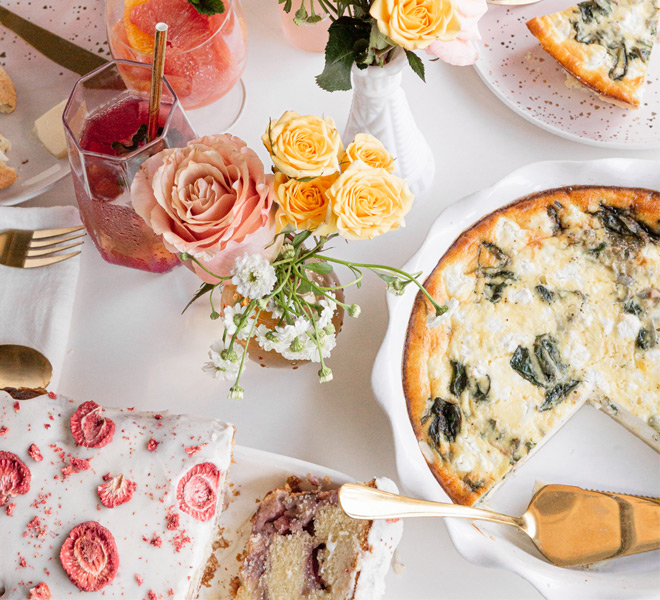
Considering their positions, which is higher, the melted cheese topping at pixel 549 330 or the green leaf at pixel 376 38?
the green leaf at pixel 376 38

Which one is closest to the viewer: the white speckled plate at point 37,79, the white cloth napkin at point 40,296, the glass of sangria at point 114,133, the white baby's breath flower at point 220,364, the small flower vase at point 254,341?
the white baby's breath flower at point 220,364

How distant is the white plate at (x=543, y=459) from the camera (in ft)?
4.12

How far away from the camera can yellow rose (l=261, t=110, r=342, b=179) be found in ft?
2.94

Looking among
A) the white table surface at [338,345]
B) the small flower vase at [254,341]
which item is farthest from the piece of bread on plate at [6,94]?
the small flower vase at [254,341]

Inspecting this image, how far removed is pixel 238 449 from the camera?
1.33 metres

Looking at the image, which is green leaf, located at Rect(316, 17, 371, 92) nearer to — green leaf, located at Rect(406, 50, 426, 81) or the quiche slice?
green leaf, located at Rect(406, 50, 426, 81)

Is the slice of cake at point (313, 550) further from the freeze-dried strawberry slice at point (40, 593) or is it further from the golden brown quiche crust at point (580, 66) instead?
the golden brown quiche crust at point (580, 66)

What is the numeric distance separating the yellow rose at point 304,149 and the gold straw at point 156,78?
0.30 meters

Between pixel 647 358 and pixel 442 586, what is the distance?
69 cm

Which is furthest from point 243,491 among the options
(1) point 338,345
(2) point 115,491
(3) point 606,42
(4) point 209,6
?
(3) point 606,42

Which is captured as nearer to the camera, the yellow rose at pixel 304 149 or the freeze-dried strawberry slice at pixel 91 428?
the yellow rose at pixel 304 149

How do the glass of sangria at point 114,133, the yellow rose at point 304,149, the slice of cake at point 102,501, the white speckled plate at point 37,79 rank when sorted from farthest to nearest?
the white speckled plate at point 37,79
the glass of sangria at point 114,133
the slice of cake at point 102,501
the yellow rose at point 304,149

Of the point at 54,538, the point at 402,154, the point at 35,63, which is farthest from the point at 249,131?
the point at 54,538

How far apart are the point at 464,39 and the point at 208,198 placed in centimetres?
46
